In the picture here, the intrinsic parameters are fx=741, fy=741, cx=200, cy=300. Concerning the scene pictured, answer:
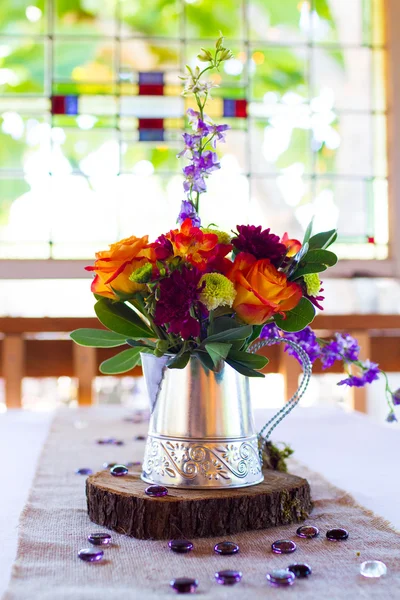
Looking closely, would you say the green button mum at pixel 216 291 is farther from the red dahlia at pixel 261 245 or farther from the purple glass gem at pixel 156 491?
the purple glass gem at pixel 156 491

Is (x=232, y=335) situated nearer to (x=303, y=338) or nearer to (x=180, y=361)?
(x=180, y=361)

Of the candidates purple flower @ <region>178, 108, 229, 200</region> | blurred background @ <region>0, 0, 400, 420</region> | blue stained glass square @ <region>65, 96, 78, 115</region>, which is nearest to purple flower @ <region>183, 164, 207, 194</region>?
purple flower @ <region>178, 108, 229, 200</region>

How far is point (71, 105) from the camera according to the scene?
2760mm

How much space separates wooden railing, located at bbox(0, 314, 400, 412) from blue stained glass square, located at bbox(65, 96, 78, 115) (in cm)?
93

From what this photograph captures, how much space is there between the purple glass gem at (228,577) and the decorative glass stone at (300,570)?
4 cm

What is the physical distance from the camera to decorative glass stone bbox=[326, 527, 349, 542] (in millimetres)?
615

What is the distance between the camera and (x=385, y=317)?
2.33 meters

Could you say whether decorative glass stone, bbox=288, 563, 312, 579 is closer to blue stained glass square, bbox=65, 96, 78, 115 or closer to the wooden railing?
the wooden railing

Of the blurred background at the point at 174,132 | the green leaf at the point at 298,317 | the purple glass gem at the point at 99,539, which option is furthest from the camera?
the blurred background at the point at 174,132

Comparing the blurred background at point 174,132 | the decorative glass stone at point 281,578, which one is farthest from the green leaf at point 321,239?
the blurred background at point 174,132

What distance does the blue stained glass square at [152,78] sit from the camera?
2.78 metres

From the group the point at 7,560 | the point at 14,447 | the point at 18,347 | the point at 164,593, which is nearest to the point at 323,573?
the point at 164,593

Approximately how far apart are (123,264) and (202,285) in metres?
0.08

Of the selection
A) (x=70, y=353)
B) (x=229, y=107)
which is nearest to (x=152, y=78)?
(x=229, y=107)
